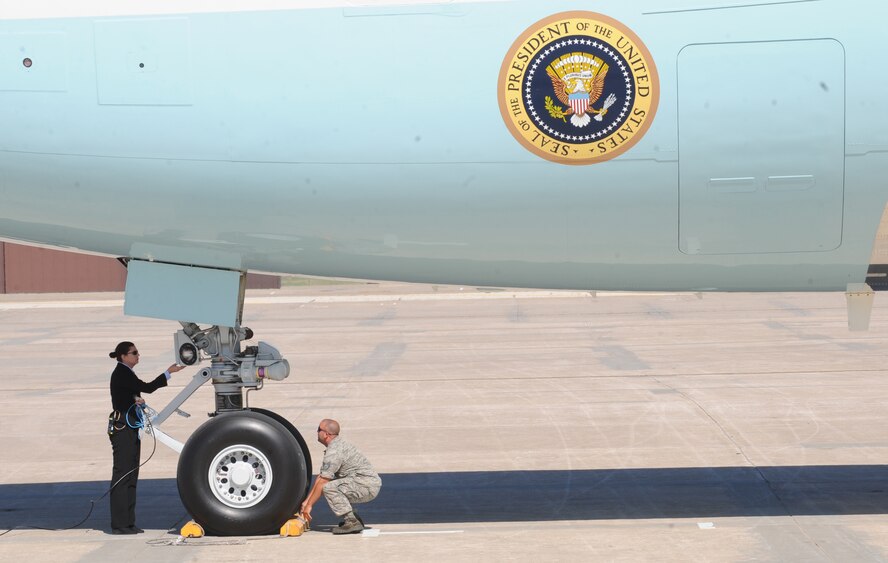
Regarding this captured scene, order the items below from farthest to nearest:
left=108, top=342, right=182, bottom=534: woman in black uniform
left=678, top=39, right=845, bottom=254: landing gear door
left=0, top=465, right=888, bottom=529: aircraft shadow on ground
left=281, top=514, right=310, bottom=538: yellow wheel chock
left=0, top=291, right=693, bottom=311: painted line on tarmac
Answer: left=0, top=291, right=693, bottom=311: painted line on tarmac
left=0, top=465, right=888, bottom=529: aircraft shadow on ground
left=108, top=342, right=182, bottom=534: woman in black uniform
left=281, top=514, right=310, bottom=538: yellow wheel chock
left=678, top=39, right=845, bottom=254: landing gear door

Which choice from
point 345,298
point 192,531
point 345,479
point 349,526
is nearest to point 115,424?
point 192,531

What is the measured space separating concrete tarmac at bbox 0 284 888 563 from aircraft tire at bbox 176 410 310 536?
0.22 m

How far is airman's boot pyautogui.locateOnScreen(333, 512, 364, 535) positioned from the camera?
999 cm

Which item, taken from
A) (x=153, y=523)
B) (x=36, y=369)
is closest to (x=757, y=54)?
(x=153, y=523)

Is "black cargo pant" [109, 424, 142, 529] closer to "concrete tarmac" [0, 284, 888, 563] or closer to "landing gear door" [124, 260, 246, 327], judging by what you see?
"concrete tarmac" [0, 284, 888, 563]

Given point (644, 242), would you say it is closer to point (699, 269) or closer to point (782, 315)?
point (699, 269)

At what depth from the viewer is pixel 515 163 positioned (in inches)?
360

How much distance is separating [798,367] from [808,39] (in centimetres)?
1225

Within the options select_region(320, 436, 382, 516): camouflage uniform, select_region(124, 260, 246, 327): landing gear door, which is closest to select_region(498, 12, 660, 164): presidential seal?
select_region(124, 260, 246, 327): landing gear door

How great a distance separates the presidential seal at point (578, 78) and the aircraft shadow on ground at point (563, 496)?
355 centimetres

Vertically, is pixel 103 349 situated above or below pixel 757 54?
below

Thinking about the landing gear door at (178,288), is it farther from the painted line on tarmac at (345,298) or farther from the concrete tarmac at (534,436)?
the painted line on tarmac at (345,298)

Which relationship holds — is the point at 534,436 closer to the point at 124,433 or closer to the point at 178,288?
the point at 124,433

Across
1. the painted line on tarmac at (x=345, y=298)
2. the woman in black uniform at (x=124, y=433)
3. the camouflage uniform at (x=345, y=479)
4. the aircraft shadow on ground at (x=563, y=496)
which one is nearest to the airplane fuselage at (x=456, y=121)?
the woman in black uniform at (x=124, y=433)
